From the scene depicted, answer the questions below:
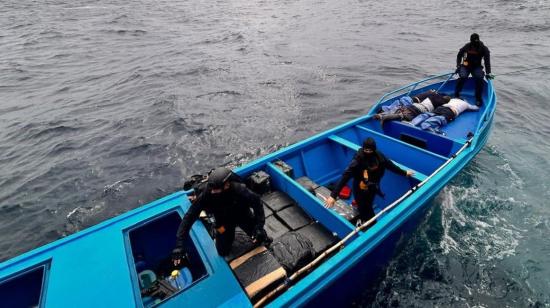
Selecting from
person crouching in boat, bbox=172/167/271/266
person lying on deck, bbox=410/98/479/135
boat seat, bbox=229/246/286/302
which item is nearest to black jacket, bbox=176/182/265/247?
person crouching in boat, bbox=172/167/271/266

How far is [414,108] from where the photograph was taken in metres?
10.3

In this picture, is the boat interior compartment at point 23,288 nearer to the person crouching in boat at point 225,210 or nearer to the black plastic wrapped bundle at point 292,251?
the person crouching in boat at point 225,210

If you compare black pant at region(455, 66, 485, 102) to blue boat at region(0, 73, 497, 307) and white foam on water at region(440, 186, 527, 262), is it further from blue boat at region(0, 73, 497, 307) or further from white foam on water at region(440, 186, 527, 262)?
white foam on water at region(440, 186, 527, 262)

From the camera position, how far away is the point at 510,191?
9406mm

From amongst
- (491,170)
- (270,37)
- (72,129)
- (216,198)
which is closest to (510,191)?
(491,170)

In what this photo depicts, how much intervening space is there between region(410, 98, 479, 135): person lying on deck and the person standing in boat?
100cm

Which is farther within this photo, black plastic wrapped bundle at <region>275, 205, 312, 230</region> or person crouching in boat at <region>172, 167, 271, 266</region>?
black plastic wrapped bundle at <region>275, 205, 312, 230</region>

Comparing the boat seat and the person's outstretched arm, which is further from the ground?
the person's outstretched arm

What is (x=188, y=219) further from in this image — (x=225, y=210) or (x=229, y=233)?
(x=229, y=233)

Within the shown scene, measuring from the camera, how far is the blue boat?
14.8 feet

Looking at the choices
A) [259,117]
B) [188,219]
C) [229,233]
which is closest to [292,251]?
[229,233]

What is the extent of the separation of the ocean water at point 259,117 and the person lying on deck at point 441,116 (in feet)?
6.19

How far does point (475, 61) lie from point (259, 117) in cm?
887

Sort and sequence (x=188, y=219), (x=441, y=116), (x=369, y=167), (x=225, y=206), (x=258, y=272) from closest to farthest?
1. (x=188, y=219)
2. (x=225, y=206)
3. (x=258, y=272)
4. (x=369, y=167)
5. (x=441, y=116)
